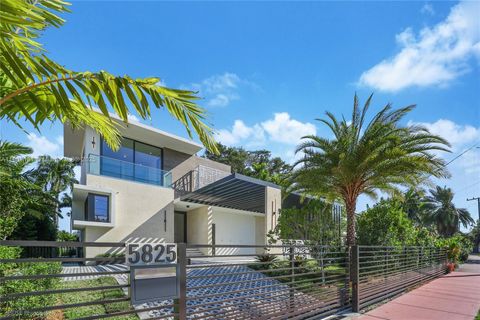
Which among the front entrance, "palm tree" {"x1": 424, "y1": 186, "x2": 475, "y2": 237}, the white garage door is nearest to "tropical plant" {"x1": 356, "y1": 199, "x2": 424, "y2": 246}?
the white garage door

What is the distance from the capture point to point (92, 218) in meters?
17.5

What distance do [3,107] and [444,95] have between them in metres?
14.3

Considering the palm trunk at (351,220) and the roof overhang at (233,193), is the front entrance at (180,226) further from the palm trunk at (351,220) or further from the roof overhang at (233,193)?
the palm trunk at (351,220)

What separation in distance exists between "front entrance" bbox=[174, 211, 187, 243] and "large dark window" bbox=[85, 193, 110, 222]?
765 centimetres

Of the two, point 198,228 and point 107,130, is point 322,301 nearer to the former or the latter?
point 107,130

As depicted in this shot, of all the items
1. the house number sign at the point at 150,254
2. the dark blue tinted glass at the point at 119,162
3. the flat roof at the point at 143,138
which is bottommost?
the house number sign at the point at 150,254

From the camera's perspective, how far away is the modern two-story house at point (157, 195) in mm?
18125

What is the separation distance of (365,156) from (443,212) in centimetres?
5119

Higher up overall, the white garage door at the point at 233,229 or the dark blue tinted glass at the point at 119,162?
the dark blue tinted glass at the point at 119,162

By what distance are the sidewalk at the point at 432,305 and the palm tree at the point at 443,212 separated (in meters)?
47.9

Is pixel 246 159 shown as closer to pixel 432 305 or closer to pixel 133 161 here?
pixel 133 161

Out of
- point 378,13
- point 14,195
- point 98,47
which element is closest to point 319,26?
point 378,13

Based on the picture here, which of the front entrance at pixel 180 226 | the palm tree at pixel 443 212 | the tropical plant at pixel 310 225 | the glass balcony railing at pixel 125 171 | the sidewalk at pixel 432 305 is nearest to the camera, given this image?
the sidewalk at pixel 432 305

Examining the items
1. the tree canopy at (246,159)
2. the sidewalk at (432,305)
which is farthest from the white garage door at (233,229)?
the tree canopy at (246,159)
